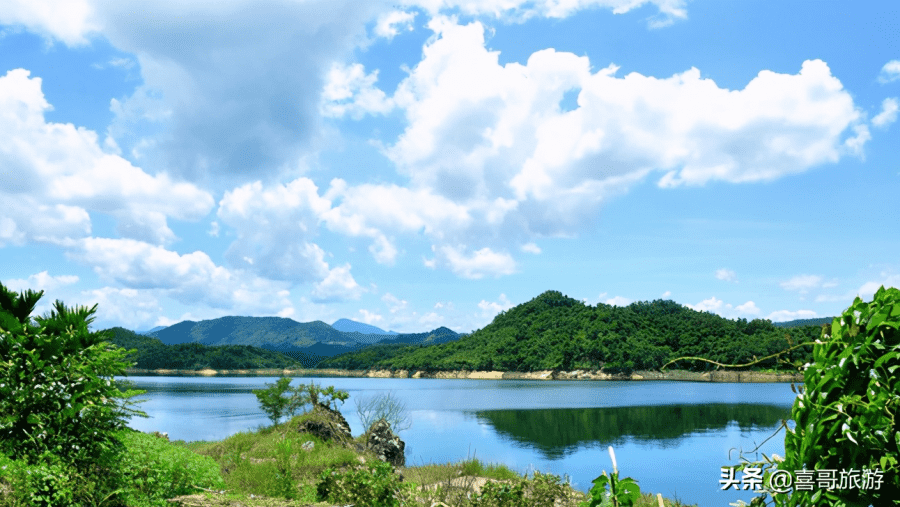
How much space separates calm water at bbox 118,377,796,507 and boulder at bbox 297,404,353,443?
112 inches

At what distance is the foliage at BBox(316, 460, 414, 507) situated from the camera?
7379 millimetres

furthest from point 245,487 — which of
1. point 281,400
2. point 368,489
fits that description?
point 281,400

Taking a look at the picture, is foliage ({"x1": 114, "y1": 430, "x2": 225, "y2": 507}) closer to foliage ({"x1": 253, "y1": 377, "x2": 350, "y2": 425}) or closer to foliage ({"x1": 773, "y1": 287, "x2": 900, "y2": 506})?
foliage ({"x1": 773, "y1": 287, "x2": 900, "y2": 506})

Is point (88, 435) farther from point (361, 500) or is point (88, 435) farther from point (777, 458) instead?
point (777, 458)

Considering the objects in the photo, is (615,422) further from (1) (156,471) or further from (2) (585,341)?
(2) (585,341)

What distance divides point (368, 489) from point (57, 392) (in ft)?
11.9

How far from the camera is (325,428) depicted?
17641 mm

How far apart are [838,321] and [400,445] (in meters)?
17.2

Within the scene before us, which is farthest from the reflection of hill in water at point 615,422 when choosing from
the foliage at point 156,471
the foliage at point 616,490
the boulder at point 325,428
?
the foliage at point 616,490

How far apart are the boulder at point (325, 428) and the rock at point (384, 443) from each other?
2.59 feet

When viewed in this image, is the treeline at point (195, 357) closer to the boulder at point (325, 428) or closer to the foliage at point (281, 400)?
the foliage at point (281, 400)

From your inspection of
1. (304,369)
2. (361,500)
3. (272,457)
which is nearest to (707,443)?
(272,457)

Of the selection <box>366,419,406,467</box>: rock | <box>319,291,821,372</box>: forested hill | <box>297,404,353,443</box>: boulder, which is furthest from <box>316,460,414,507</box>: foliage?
<box>319,291,821,372</box>: forested hill

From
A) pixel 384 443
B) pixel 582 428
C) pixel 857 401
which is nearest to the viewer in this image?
pixel 857 401
